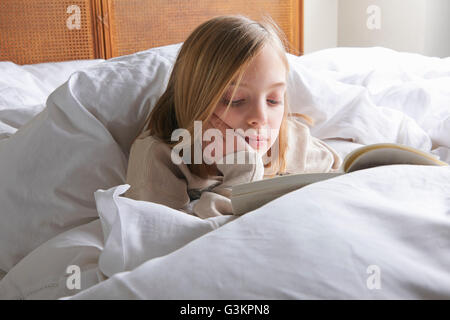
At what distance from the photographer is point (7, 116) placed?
1033 mm

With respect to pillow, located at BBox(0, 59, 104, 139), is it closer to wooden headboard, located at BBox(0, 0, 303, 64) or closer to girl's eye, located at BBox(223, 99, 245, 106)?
wooden headboard, located at BBox(0, 0, 303, 64)

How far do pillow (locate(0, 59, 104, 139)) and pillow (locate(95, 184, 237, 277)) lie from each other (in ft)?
1.75

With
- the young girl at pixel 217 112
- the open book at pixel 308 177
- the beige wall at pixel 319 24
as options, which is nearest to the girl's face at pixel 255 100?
the young girl at pixel 217 112

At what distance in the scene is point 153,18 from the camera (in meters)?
2.02

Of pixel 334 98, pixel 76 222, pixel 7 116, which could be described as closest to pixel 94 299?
pixel 76 222

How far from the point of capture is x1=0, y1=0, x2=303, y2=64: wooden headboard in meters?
1.75

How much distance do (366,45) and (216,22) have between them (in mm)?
2030

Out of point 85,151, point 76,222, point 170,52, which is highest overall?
point 170,52

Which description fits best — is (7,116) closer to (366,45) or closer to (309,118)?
(309,118)

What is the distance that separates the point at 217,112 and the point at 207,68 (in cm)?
7

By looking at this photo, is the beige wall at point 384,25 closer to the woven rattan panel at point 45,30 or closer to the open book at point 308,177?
the woven rattan panel at point 45,30

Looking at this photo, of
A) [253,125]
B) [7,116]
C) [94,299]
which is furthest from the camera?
[7,116]

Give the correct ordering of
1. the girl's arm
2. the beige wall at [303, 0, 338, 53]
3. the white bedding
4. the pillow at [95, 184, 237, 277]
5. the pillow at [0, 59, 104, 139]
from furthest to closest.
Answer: the beige wall at [303, 0, 338, 53]
the pillow at [0, 59, 104, 139]
the girl's arm
the pillow at [95, 184, 237, 277]
the white bedding

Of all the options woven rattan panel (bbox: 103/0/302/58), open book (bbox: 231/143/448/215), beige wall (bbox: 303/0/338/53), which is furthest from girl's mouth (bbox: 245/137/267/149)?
beige wall (bbox: 303/0/338/53)
